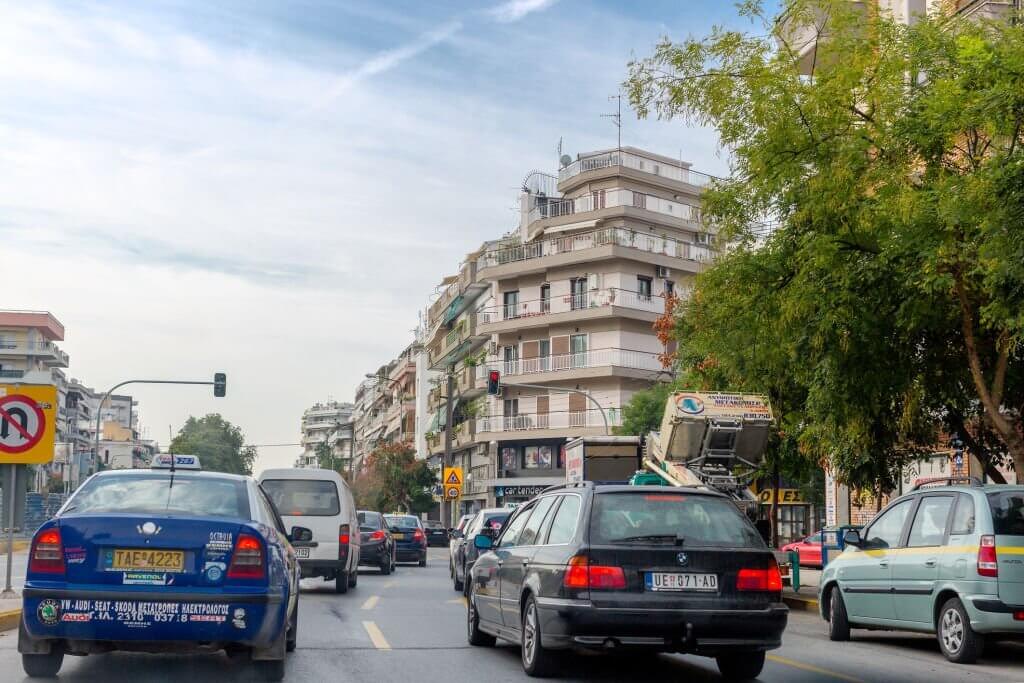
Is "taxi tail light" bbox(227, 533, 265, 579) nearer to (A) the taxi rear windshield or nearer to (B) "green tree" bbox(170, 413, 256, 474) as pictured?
(A) the taxi rear windshield

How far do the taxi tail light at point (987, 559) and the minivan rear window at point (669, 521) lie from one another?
10.5ft

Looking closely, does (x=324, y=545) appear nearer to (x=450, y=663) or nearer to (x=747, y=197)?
(x=747, y=197)

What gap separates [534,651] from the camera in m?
10.2

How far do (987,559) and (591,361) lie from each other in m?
51.5

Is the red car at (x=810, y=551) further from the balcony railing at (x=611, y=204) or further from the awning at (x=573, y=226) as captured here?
the awning at (x=573, y=226)

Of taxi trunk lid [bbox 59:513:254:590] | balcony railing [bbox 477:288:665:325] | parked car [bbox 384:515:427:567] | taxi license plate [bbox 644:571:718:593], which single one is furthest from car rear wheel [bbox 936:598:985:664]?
balcony railing [bbox 477:288:665:325]

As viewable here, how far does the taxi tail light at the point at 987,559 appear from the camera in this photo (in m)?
12.3

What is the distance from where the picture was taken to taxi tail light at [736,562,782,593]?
990 centimetres

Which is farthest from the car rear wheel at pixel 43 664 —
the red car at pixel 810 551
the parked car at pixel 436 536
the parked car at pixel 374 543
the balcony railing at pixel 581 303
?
the balcony railing at pixel 581 303

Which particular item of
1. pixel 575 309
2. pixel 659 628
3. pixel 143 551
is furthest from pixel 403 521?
pixel 143 551

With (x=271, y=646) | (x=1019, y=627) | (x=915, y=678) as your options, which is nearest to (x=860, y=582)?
(x=1019, y=627)

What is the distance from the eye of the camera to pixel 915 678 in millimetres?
11016

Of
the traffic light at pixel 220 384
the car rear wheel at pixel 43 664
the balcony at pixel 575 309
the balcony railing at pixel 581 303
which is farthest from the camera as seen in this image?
the balcony railing at pixel 581 303

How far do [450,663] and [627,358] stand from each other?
5251 cm
